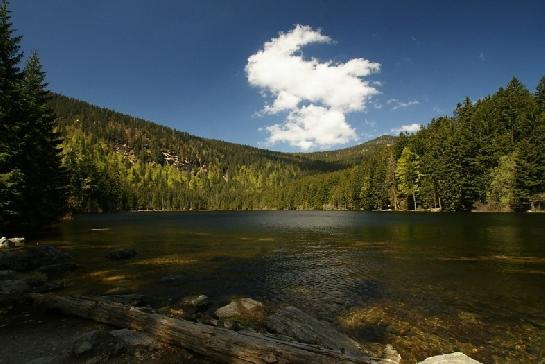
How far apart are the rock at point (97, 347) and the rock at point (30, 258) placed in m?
17.0

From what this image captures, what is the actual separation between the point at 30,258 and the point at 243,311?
59.3 ft

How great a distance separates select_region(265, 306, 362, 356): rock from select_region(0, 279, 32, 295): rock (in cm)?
1231

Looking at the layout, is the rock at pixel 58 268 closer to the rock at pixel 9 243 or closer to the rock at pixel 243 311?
the rock at pixel 9 243

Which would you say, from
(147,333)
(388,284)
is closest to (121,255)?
(147,333)

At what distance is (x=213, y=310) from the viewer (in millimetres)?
16688

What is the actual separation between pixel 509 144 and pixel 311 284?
3661 inches

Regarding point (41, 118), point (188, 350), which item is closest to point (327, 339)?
point (188, 350)

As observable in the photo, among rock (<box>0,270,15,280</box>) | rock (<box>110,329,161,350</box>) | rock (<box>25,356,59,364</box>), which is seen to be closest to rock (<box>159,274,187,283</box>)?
rock (<box>0,270,15,280</box>)

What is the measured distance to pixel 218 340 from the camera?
9359mm

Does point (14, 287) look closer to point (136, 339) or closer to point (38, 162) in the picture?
point (136, 339)

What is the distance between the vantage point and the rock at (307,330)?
1185 centimetres

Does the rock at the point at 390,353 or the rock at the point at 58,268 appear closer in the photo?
the rock at the point at 390,353

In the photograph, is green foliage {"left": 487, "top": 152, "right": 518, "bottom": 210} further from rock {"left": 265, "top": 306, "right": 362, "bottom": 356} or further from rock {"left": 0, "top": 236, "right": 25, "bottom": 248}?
rock {"left": 0, "top": 236, "right": 25, "bottom": 248}

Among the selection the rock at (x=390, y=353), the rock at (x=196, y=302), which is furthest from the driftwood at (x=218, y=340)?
the rock at (x=196, y=302)
